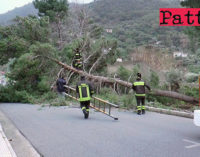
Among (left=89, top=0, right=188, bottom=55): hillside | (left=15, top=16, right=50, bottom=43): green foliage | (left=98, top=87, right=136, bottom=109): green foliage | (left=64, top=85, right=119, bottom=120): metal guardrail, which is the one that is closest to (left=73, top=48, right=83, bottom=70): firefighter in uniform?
(left=64, top=85, right=119, bottom=120): metal guardrail

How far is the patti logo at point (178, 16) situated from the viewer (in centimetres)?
984

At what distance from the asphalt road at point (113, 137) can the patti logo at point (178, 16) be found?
155 inches

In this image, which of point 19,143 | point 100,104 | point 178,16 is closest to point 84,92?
point 19,143

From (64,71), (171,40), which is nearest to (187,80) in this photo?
(64,71)

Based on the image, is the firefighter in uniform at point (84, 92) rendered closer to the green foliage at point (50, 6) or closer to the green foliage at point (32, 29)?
the green foliage at point (32, 29)

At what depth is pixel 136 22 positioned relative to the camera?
6325 centimetres

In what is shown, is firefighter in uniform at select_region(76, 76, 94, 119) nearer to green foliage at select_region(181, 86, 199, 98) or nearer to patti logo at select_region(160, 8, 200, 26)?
patti logo at select_region(160, 8, 200, 26)

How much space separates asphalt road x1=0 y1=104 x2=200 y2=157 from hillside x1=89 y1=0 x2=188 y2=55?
1020 inches

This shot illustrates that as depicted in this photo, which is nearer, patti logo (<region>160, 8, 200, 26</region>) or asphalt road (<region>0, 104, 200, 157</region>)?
asphalt road (<region>0, 104, 200, 157</region>)

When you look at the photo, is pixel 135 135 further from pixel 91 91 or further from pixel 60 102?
pixel 60 102

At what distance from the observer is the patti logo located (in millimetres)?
9836

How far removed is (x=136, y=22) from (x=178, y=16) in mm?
54967

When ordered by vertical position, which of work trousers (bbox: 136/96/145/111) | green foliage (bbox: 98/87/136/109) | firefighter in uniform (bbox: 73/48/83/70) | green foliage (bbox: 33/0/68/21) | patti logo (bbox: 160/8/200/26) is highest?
green foliage (bbox: 33/0/68/21)

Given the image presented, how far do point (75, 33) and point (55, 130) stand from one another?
47.1 feet
